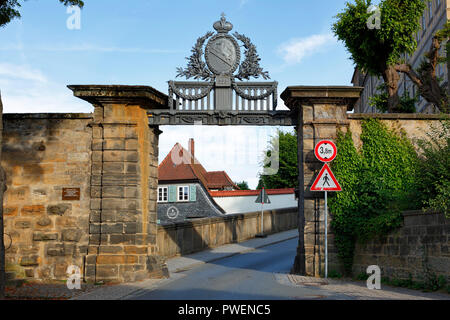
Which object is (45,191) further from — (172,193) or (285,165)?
(285,165)

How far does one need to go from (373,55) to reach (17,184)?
46.6 ft

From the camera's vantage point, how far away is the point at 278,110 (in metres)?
12.5

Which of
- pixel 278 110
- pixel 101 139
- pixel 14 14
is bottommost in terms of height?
pixel 101 139

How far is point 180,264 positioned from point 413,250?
8.42m

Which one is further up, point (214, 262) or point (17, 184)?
point (17, 184)

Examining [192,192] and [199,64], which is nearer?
[199,64]

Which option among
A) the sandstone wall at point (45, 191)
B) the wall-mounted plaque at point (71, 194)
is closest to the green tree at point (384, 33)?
the sandstone wall at point (45, 191)

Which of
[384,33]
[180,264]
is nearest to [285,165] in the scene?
[384,33]

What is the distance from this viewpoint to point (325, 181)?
450 inches

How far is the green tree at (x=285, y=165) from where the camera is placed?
1914 inches

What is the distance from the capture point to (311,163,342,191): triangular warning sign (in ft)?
37.4

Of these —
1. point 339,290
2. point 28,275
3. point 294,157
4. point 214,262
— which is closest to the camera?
point 339,290
